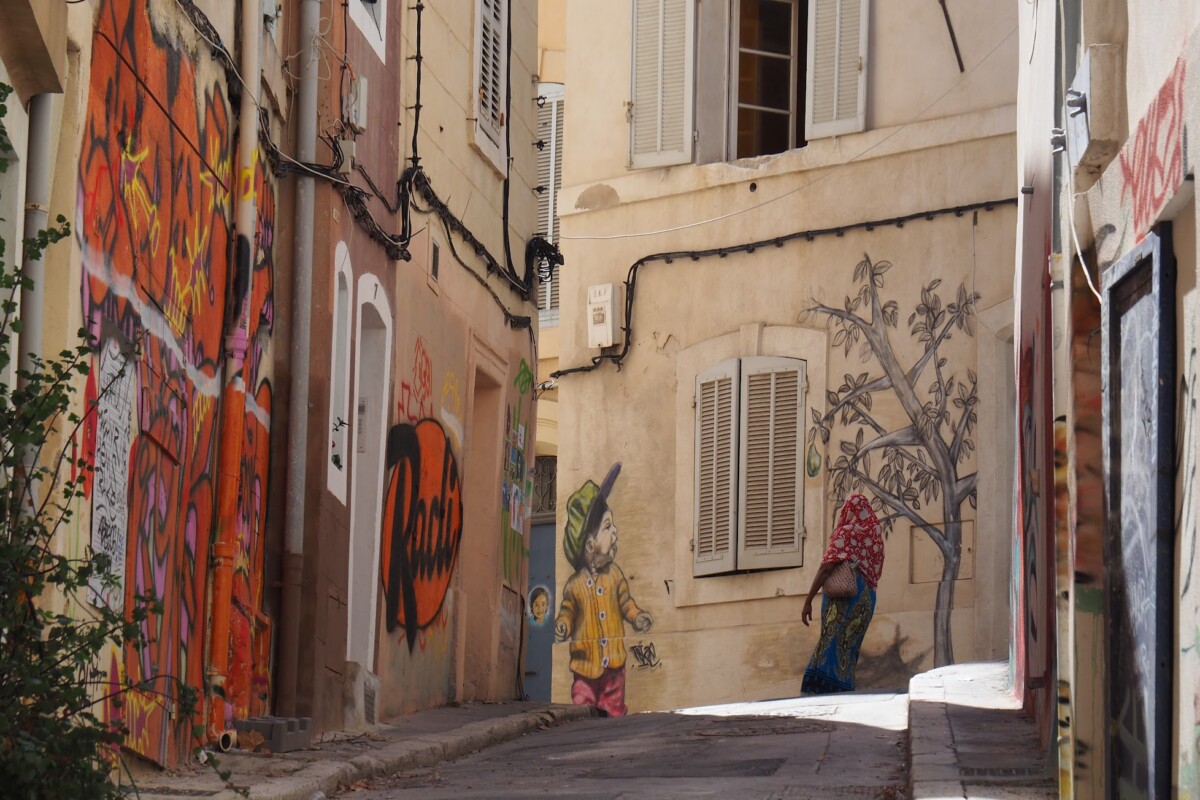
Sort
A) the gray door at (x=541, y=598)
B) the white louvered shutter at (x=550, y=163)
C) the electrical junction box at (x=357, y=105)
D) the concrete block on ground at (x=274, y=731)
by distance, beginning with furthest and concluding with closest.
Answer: the gray door at (x=541, y=598)
the white louvered shutter at (x=550, y=163)
the electrical junction box at (x=357, y=105)
the concrete block on ground at (x=274, y=731)

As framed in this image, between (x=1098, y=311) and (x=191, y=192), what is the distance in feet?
13.2

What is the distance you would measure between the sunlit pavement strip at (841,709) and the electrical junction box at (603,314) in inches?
225

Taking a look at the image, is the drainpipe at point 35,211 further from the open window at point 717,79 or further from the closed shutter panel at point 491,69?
the open window at point 717,79

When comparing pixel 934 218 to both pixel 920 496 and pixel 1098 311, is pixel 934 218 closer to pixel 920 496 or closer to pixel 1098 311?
pixel 920 496

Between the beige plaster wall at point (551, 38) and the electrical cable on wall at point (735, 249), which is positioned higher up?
the beige plaster wall at point (551, 38)

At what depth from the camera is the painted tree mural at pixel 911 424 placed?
16328 millimetres

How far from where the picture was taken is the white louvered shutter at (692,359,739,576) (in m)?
17.6

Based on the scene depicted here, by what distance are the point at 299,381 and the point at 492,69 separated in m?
5.59

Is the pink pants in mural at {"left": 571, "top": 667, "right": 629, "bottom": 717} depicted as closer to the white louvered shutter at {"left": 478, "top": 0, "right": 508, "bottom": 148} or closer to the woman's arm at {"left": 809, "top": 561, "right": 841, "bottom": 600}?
the woman's arm at {"left": 809, "top": 561, "right": 841, "bottom": 600}

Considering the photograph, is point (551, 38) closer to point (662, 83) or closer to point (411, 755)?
point (662, 83)

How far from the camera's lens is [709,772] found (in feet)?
30.4

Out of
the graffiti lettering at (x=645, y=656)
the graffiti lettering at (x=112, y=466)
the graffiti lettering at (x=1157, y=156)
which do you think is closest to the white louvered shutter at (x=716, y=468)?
the graffiti lettering at (x=645, y=656)

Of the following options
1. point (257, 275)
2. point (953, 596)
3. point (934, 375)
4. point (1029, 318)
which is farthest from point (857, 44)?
point (257, 275)

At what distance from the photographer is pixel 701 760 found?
32.1ft
